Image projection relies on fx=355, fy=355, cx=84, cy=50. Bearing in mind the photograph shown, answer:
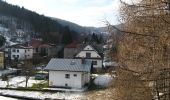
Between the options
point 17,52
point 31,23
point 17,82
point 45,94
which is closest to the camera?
point 45,94

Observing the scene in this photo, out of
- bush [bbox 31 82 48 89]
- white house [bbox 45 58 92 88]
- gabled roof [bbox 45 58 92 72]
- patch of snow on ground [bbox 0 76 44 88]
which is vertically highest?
gabled roof [bbox 45 58 92 72]

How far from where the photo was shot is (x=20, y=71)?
4081cm

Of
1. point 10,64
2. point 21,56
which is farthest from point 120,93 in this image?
point 21,56

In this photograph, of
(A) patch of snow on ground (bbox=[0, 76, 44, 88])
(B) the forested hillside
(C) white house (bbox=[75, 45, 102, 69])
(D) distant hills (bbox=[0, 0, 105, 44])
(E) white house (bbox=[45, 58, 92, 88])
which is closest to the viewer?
(E) white house (bbox=[45, 58, 92, 88])

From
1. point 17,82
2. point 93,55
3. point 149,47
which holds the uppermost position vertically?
point 149,47

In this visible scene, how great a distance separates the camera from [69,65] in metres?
32.8

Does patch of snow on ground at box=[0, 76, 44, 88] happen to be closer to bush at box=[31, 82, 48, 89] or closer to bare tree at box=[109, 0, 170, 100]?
bush at box=[31, 82, 48, 89]

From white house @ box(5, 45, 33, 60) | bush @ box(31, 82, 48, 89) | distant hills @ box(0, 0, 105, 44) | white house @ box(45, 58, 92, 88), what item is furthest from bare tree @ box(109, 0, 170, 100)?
distant hills @ box(0, 0, 105, 44)

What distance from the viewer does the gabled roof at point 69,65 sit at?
32.4m

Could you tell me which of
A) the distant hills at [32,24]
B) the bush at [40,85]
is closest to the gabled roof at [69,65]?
the bush at [40,85]

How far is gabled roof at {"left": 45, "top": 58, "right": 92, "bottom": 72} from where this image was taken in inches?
1276

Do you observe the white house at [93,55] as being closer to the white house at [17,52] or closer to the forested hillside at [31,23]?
the white house at [17,52]

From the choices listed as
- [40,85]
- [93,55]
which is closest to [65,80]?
[40,85]

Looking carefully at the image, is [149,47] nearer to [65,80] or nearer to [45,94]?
[45,94]
